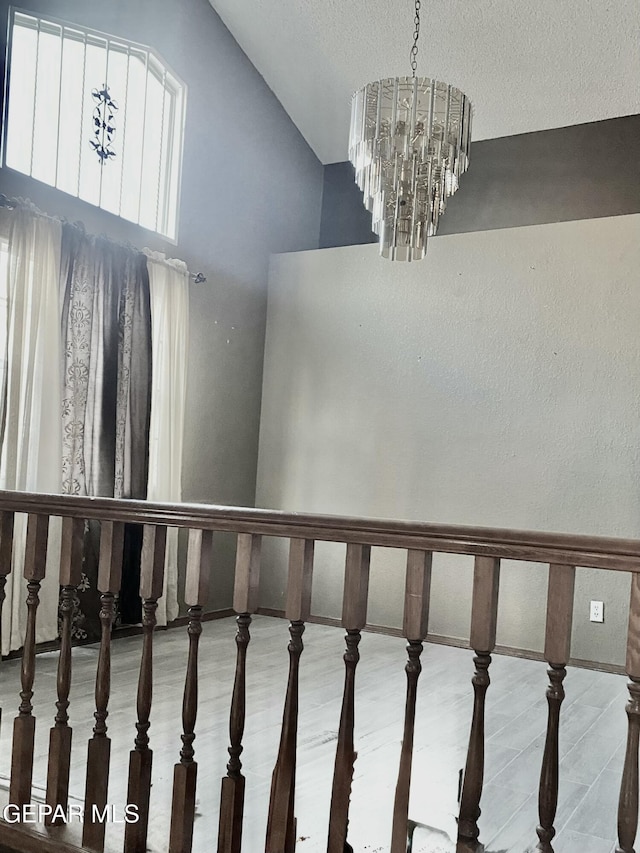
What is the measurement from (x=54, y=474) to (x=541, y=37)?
3.78 m

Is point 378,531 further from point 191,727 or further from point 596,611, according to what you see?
point 596,611

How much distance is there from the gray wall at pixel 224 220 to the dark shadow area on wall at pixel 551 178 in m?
1.36

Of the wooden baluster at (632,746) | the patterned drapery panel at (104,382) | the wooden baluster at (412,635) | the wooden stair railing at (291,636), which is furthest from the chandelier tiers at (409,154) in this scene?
the wooden baluster at (632,746)

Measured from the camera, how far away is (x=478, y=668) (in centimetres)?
134

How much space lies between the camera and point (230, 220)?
18.3 feet

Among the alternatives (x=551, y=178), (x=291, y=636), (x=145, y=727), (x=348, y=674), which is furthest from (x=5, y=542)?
(x=551, y=178)

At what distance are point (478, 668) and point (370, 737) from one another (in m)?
1.95

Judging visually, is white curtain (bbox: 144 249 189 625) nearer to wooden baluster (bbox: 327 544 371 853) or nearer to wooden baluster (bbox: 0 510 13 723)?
wooden baluster (bbox: 0 510 13 723)

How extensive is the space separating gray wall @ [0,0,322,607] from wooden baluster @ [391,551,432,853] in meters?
3.83

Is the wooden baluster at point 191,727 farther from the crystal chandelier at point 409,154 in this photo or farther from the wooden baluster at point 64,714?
the crystal chandelier at point 409,154

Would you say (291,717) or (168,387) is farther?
(168,387)

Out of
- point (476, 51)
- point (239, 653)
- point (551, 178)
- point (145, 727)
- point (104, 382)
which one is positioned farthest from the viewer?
point (551, 178)

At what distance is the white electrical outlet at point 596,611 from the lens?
14.8 feet

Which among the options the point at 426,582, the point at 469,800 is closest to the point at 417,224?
the point at 426,582
